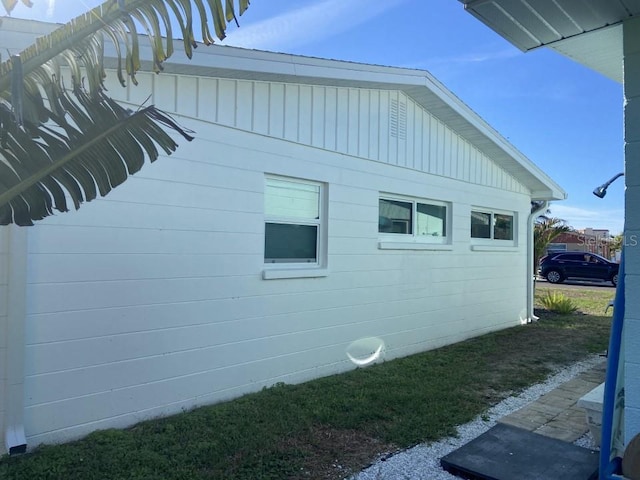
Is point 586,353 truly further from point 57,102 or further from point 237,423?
point 57,102

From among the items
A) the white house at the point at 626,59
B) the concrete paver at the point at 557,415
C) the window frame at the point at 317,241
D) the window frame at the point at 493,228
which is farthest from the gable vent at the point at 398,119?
the concrete paver at the point at 557,415

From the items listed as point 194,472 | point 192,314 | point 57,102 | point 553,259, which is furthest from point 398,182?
point 553,259

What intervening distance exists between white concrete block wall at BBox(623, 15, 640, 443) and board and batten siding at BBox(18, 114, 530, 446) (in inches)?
142

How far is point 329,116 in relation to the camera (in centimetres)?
625

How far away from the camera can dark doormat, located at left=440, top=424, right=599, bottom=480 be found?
3.46m

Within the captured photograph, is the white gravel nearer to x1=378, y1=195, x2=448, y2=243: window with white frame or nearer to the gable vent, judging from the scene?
x1=378, y1=195, x2=448, y2=243: window with white frame

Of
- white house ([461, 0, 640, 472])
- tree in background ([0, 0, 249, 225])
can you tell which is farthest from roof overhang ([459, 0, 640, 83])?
tree in background ([0, 0, 249, 225])

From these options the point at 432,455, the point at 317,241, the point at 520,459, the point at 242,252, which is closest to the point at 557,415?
the point at 520,459

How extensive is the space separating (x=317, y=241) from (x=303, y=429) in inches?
101

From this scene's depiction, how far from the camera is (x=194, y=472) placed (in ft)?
11.3

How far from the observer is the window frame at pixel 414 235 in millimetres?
7215

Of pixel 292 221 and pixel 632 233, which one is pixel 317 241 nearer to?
pixel 292 221

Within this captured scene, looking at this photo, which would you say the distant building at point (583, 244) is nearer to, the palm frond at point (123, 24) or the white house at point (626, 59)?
the white house at point (626, 59)

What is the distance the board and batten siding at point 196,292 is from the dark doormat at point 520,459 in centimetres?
250
